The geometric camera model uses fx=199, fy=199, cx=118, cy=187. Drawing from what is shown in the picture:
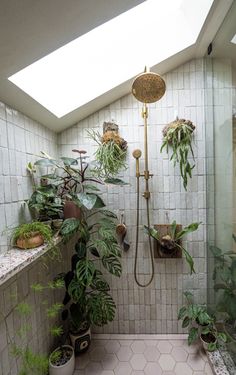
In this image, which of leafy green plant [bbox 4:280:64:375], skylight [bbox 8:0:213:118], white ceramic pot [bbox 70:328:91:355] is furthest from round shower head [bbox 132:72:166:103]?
white ceramic pot [bbox 70:328:91:355]

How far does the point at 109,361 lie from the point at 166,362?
399mm

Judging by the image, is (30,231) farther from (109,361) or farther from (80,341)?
(109,361)

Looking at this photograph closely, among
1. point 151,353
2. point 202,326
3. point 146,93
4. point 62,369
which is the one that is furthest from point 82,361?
point 146,93

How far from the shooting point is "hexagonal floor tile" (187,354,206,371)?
1342 millimetres

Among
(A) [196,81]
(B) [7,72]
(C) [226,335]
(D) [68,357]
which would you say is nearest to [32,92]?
(B) [7,72]

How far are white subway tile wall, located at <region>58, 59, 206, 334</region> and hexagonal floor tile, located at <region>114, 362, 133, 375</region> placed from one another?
0.27m

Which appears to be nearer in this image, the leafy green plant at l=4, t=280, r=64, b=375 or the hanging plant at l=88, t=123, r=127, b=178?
the leafy green plant at l=4, t=280, r=64, b=375

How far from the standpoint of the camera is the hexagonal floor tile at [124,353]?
4.70 feet

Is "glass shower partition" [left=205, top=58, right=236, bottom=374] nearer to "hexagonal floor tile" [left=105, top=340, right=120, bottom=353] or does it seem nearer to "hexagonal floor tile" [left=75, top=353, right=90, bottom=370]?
"hexagonal floor tile" [left=105, top=340, right=120, bottom=353]

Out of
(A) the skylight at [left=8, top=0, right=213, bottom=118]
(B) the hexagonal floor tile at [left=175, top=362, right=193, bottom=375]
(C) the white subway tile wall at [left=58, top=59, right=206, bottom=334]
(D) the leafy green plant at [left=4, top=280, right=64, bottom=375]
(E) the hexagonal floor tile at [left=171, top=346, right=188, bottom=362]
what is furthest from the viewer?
(C) the white subway tile wall at [left=58, top=59, right=206, bottom=334]

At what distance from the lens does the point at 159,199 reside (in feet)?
5.17

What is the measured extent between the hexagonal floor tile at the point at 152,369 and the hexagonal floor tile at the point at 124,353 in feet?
0.48

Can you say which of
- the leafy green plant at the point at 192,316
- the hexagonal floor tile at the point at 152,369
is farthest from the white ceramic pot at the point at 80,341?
the leafy green plant at the point at 192,316

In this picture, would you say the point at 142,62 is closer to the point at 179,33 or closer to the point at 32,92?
the point at 179,33
